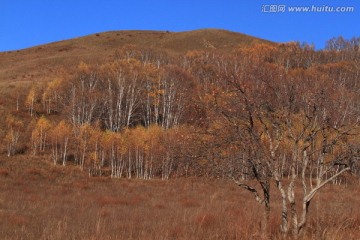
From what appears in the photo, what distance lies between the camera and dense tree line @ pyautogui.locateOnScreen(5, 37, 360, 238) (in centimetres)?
731

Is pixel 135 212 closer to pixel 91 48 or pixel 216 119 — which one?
pixel 216 119

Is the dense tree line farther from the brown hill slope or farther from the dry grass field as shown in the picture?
the brown hill slope

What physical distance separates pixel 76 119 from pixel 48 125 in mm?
6214

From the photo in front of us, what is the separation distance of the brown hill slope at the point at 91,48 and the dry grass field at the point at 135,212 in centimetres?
5919

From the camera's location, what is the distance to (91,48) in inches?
5162

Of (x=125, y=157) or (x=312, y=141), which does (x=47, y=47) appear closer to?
(x=125, y=157)

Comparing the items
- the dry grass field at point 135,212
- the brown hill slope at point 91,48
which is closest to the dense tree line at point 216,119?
the dry grass field at point 135,212

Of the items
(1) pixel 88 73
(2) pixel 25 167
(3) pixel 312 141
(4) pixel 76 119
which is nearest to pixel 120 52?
(1) pixel 88 73

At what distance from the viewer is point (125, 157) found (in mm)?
51719

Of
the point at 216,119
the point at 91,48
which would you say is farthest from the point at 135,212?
the point at 91,48

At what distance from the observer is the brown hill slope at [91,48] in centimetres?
9984

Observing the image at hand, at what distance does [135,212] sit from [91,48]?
12122 centimetres

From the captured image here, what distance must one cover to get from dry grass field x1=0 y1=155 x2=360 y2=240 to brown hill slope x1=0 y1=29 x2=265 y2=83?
5919cm

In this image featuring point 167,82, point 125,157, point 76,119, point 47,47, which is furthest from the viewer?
point 47,47
